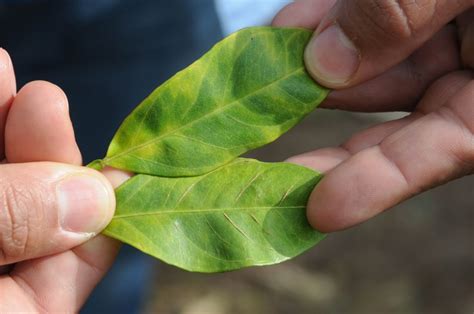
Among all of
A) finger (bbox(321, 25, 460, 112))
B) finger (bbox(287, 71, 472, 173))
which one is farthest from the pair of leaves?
finger (bbox(321, 25, 460, 112))

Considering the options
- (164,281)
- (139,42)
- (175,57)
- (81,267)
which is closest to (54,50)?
(139,42)

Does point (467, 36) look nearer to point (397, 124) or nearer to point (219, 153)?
point (397, 124)

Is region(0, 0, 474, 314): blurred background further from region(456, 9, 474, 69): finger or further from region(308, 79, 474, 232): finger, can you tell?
region(308, 79, 474, 232): finger

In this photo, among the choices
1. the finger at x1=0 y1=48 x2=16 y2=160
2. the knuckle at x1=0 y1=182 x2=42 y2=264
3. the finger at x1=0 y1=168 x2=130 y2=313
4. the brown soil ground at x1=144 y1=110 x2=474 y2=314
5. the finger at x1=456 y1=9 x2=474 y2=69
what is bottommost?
the brown soil ground at x1=144 y1=110 x2=474 y2=314

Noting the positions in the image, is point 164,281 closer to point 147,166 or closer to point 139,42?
point 139,42

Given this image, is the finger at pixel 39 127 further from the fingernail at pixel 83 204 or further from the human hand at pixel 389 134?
the human hand at pixel 389 134

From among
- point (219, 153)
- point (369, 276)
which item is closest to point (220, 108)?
point (219, 153)
